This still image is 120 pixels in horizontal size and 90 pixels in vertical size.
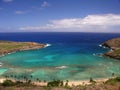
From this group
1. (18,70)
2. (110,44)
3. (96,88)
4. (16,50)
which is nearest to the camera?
(96,88)

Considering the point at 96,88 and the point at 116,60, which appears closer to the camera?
the point at 96,88

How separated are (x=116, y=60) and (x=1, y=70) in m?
60.2

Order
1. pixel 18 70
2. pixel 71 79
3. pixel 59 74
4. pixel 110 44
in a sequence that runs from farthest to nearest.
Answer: pixel 110 44, pixel 18 70, pixel 59 74, pixel 71 79

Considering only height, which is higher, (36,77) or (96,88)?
(96,88)

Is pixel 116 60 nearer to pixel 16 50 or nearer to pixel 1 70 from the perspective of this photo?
pixel 1 70

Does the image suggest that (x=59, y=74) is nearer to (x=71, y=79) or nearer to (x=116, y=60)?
(x=71, y=79)

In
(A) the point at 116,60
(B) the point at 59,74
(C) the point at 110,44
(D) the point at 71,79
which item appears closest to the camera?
(D) the point at 71,79

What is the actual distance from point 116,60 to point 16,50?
72476 millimetres

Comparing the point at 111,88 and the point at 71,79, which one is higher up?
the point at 111,88

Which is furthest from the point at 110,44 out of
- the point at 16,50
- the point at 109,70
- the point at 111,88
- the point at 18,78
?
the point at 111,88

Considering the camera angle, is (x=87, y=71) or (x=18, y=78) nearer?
(x=18, y=78)

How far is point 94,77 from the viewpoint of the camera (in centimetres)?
7762

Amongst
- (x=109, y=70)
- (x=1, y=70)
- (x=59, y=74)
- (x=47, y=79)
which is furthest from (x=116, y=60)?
(x=1, y=70)

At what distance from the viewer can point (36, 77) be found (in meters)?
77.1
